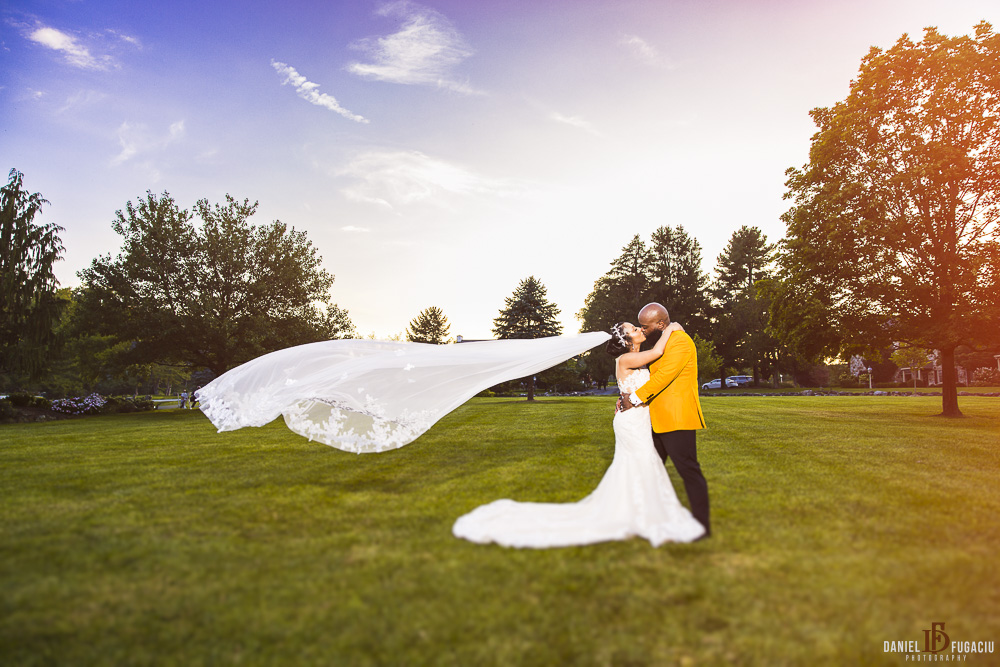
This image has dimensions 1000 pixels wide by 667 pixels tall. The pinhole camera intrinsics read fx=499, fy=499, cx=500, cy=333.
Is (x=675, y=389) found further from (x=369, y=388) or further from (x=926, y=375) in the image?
(x=926, y=375)

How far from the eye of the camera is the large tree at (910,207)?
711 inches

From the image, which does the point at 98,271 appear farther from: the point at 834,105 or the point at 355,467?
the point at 834,105

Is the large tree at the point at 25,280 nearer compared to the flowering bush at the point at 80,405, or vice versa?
the large tree at the point at 25,280

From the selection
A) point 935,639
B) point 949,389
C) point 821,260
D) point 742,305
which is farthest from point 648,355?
point 742,305

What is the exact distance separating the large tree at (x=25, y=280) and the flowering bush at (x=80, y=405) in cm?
359

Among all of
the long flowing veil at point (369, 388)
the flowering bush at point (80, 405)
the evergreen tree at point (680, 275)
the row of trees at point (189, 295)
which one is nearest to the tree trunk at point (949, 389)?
the long flowing veil at point (369, 388)

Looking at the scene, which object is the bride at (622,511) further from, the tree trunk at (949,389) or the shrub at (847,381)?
the shrub at (847,381)

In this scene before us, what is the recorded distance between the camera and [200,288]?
30.4m

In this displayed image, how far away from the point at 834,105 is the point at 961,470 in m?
17.6

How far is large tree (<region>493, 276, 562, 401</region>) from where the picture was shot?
120ft

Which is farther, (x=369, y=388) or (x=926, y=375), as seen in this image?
(x=926, y=375)

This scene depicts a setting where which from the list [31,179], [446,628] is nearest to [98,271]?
[31,179]

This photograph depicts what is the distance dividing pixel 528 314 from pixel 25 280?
2793cm

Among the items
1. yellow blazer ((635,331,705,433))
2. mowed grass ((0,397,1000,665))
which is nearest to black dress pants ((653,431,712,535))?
yellow blazer ((635,331,705,433))
